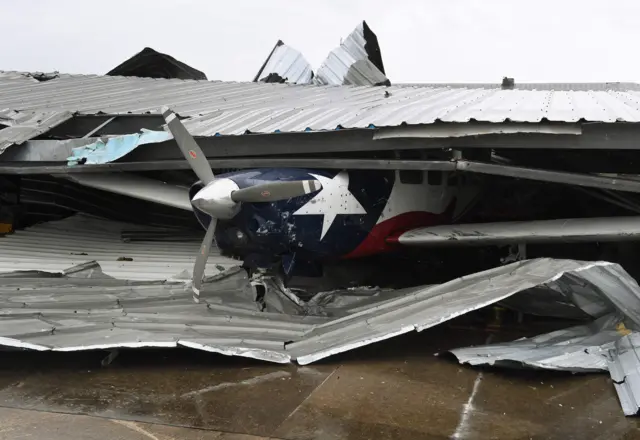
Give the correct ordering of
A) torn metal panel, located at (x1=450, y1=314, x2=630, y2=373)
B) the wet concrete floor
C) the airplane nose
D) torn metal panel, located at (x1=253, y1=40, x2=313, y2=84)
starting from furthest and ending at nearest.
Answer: torn metal panel, located at (x1=253, y1=40, x2=313, y2=84), the airplane nose, torn metal panel, located at (x1=450, y1=314, x2=630, y2=373), the wet concrete floor

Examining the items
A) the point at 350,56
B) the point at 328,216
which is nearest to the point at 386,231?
the point at 328,216

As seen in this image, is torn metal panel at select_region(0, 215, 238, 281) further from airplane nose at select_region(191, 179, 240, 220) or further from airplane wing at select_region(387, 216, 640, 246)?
airplane wing at select_region(387, 216, 640, 246)

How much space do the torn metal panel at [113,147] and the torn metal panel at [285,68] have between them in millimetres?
13172

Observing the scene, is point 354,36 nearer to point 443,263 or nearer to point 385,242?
point 443,263

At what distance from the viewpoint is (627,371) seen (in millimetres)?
4977

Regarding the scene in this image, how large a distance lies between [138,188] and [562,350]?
21.8 ft

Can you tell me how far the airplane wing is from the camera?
22.2 ft

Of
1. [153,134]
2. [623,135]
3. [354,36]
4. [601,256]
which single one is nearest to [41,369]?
[153,134]

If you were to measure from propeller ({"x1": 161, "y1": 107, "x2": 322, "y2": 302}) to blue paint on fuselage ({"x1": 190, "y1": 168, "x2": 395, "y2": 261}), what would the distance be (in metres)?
0.20

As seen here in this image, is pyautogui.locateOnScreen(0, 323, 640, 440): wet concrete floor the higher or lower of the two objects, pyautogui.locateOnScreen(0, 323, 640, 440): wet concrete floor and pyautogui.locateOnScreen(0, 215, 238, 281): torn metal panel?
the lower

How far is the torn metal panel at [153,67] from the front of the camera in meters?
20.5

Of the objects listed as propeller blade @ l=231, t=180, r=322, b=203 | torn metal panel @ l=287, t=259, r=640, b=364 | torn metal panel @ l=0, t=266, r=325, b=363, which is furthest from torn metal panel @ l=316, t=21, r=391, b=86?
torn metal panel @ l=287, t=259, r=640, b=364

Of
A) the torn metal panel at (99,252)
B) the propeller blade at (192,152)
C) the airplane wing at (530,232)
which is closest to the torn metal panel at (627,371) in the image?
the airplane wing at (530,232)

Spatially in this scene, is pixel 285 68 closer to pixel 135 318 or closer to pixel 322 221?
pixel 322 221
